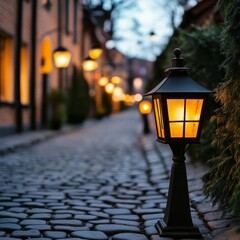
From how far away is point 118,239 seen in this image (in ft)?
13.0

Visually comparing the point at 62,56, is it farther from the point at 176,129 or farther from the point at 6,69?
the point at 176,129

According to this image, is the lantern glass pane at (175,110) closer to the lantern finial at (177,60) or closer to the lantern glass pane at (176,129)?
the lantern glass pane at (176,129)

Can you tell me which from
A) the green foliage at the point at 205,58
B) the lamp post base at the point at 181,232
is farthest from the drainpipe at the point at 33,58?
the lamp post base at the point at 181,232

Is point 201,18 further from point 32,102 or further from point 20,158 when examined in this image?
point 32,102

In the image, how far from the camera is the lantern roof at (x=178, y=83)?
3.91 meters

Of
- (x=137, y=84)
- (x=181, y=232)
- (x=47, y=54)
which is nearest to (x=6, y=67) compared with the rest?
(x=47, y=54)

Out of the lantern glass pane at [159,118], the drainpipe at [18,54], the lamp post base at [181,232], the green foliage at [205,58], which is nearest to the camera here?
the lamp post base at [181,232]

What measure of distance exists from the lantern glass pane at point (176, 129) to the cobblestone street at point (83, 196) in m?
0.89

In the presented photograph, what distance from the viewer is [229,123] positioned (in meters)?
3.90

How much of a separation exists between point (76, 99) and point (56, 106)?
4.88 m

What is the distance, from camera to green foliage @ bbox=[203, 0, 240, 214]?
12.0 feet

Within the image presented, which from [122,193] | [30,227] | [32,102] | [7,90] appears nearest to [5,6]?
[7,90]

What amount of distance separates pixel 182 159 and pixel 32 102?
13.1 meters

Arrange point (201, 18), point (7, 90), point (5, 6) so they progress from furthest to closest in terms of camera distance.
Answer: point (7, 90) → point (5, 6) → point (201, 18)
